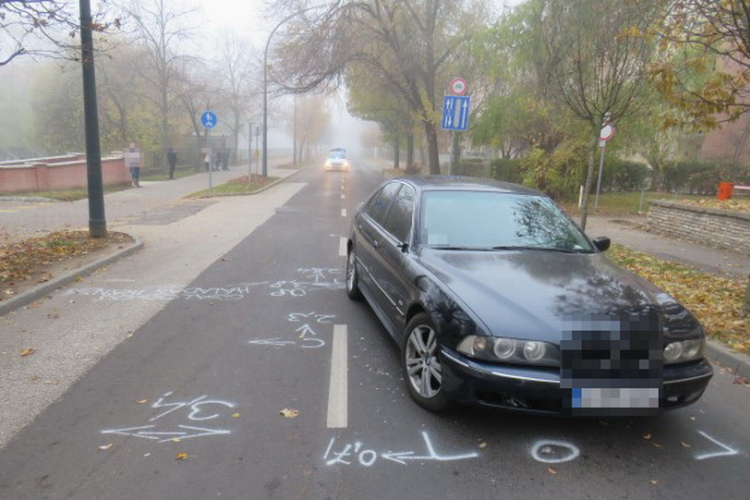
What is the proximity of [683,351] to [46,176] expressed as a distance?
70.7ft

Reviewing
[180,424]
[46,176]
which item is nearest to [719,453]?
[180,424]

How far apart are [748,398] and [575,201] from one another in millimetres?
15544

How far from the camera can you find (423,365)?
12.1 feet

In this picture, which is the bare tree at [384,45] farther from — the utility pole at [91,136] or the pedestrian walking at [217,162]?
the pedestrian walking at [217,162]

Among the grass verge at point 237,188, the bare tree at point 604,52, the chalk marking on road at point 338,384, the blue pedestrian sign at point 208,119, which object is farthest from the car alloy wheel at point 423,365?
the blue pedestrian sign at point 208,119

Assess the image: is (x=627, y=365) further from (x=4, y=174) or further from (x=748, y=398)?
(x=4, y=174)

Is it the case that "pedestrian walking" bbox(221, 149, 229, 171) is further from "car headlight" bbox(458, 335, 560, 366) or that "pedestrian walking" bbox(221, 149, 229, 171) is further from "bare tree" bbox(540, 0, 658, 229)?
"car headlight" bbox(458, 335, 560, 366)

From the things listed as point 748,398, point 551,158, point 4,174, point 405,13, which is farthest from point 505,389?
point 405,13

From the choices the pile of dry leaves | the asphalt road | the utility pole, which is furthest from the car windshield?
the utility pole

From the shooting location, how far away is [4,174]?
58.2ft

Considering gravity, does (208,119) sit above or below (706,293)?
above

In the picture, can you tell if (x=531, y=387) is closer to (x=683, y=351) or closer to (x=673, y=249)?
(x=683, y=351)

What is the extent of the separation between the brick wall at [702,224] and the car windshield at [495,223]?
702cm

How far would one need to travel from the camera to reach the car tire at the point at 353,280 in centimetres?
625
